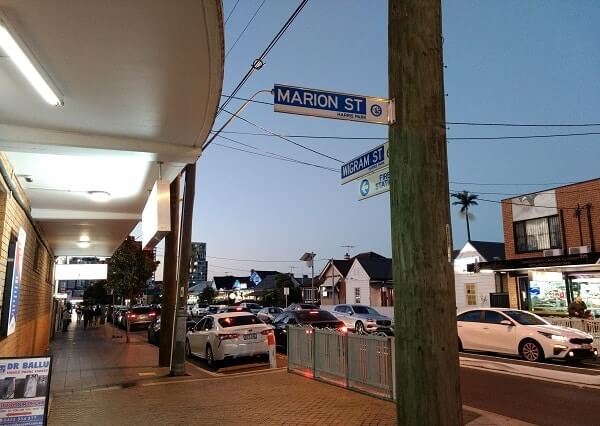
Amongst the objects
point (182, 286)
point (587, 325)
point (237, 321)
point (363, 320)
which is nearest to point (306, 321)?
point (237, 321)

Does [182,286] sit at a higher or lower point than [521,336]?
higher

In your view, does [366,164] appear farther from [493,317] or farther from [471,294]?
[471,294]

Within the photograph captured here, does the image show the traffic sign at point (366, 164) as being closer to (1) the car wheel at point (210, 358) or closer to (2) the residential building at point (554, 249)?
(1) the car wheel at point (210, 358)

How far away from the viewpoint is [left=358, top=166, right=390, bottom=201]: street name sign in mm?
5133

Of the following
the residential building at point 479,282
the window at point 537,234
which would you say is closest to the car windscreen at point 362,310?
the residential building at point 479,282

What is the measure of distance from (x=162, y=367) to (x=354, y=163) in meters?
10.7

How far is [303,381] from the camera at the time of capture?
1088 cm

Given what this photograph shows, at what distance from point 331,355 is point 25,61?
25.4ft

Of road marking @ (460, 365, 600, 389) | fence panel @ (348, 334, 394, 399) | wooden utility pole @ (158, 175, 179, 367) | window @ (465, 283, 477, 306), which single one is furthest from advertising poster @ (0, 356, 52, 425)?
window @ (465, 283, 477, 306)

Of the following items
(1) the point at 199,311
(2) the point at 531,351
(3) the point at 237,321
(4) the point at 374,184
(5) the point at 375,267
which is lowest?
(2) the point at 531,351

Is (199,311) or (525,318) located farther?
(199,311)

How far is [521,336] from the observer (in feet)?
48.3

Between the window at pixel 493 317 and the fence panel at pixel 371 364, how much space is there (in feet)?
24.9

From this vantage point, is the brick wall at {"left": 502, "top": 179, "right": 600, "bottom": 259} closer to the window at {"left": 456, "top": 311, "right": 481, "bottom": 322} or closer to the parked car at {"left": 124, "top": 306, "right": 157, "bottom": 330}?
the window at {"left": 456, "top": 311, "right": 481, "bottom": 322}
